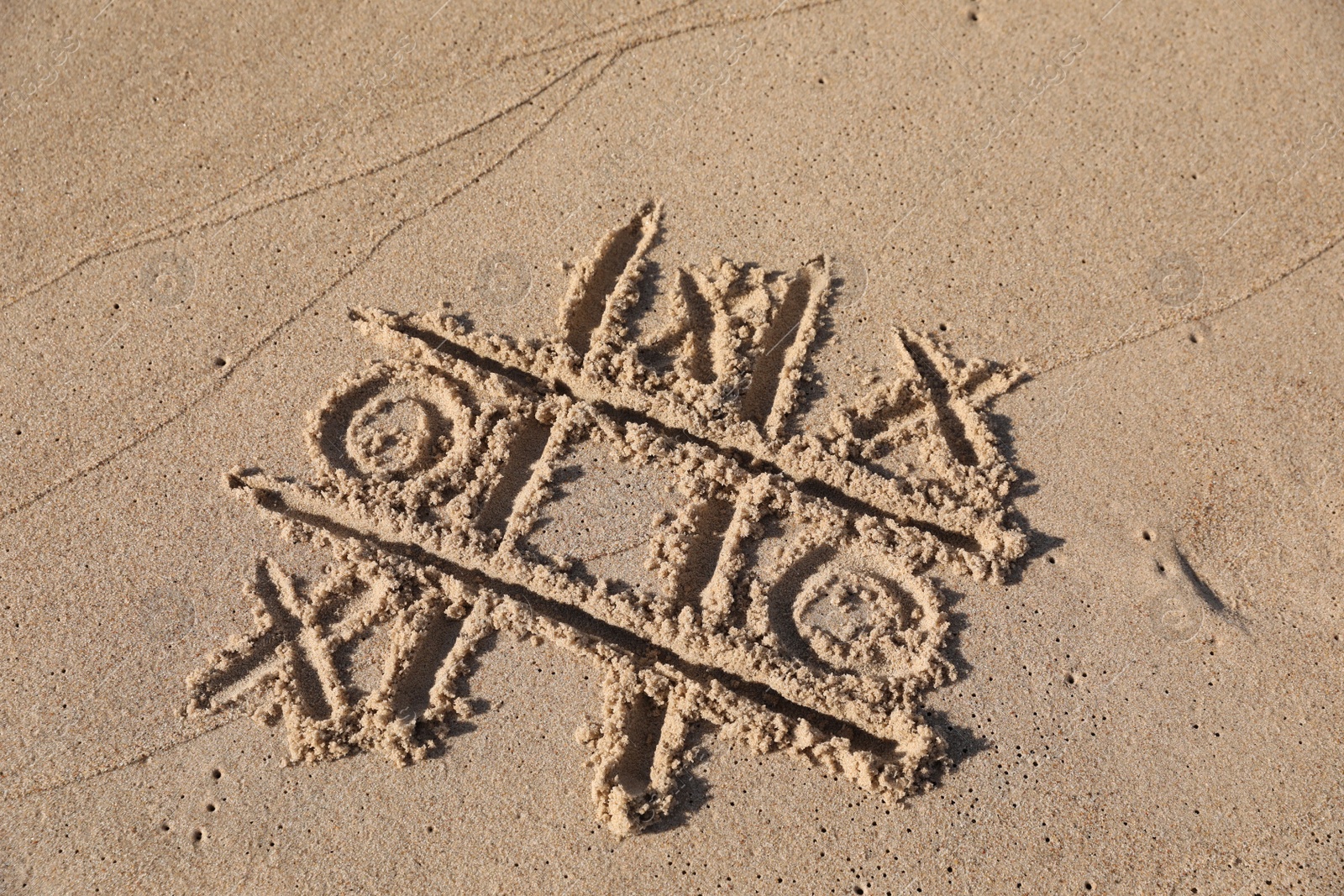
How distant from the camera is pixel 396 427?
2463mm

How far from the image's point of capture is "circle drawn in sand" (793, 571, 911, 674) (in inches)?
91.0

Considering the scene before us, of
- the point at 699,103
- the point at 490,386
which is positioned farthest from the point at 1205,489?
the point at 490,386

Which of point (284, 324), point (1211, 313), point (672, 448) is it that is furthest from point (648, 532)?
point (1211, 313)

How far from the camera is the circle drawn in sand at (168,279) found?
258 centimetres

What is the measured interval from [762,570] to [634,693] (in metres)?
0.50

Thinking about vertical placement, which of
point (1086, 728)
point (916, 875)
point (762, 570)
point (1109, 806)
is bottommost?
point (916, 875)

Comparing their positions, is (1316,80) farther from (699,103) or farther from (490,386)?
(490,386)

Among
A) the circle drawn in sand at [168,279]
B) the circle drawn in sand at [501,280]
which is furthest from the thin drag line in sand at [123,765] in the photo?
the circle drawn in sand at [501,280]

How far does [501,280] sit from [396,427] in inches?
21.7

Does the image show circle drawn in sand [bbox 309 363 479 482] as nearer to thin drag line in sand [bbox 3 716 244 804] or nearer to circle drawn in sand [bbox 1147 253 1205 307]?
thin drag line in sand [bbox 3 716 244 804]

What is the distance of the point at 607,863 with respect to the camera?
2.21 meters

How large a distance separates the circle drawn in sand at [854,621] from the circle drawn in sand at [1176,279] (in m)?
1.26

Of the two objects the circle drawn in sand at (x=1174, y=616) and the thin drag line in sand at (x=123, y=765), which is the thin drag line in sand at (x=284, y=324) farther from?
the circle drawn in sand at (x=1174, y=616)

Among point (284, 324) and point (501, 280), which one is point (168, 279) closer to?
point (284, 324)
